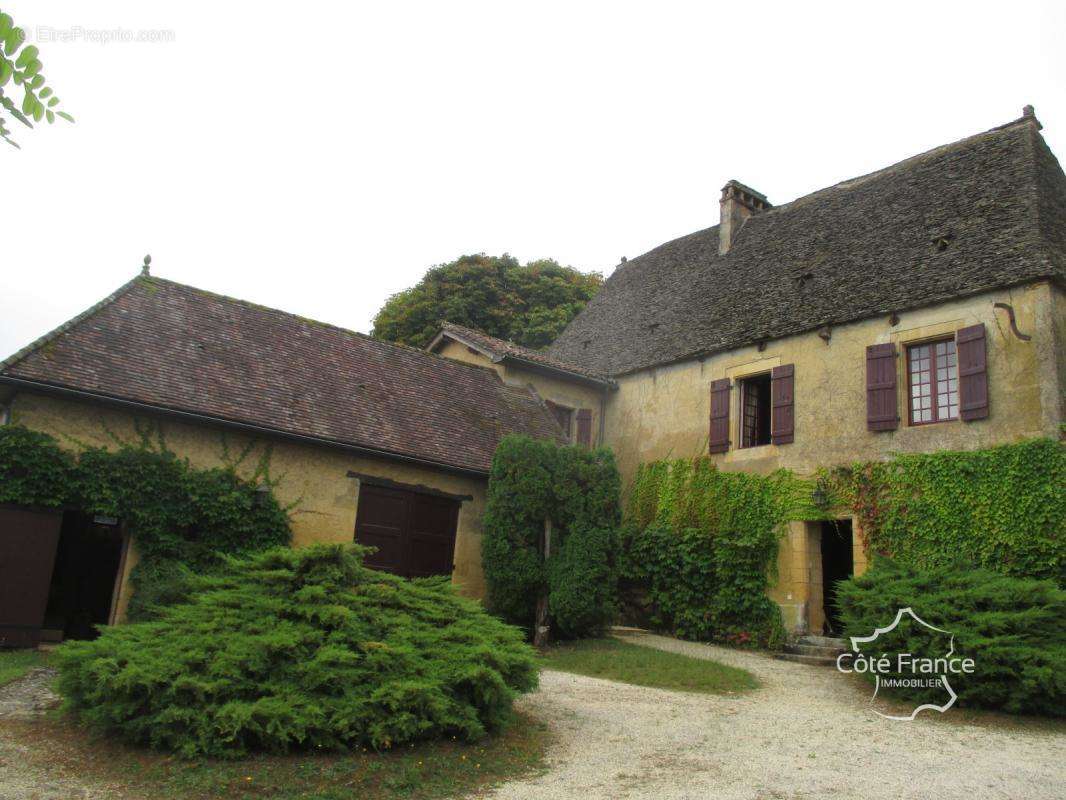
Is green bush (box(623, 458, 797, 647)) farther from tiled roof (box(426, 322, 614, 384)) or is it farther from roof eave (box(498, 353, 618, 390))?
tiled roof (box(426, 322, 614, 384))

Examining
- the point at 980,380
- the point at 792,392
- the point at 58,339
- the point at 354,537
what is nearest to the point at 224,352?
the point at 58,339

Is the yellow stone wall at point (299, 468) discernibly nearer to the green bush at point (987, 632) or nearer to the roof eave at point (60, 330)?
the roof eave at point (60, 330)

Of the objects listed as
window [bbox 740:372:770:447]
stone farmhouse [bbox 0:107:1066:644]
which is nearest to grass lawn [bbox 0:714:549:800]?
stone farmhouse [bbox 0:107:1066:644]

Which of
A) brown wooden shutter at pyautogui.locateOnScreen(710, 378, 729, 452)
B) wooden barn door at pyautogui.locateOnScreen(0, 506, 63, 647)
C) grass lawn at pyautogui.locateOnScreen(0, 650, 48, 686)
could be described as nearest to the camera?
grass lawn at pyautogui.locateOnScreen(0, 650, 48, 686)

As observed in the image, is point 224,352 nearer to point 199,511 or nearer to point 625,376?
point 199,511

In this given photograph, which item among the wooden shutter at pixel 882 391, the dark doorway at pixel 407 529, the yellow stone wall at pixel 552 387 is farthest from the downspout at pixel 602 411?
the wooden shutter at pixel 882 391

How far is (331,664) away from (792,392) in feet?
36.0

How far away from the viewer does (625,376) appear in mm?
18141

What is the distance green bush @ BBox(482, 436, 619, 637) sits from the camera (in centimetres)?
1205

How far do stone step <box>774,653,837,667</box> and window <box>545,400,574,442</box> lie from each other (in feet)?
22.4

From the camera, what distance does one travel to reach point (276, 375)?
1337 cm

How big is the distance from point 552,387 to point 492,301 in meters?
12.3

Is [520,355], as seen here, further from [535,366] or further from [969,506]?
[969,506]

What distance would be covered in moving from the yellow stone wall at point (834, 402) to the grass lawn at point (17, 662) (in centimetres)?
1125
